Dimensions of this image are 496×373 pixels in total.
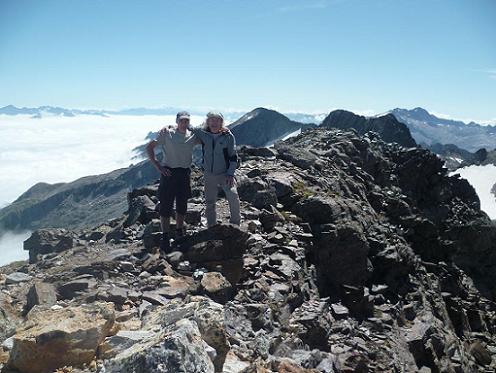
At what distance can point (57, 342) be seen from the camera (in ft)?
31.6

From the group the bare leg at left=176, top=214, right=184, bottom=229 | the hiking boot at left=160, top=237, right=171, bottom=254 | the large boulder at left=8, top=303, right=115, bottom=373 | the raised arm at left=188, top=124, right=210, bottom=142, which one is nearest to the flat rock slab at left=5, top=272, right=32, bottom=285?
the hiking boot at left=160, top=237, right=171, bottom=254

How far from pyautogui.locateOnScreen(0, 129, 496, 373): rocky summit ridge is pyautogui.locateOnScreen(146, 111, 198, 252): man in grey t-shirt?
1.19 metres

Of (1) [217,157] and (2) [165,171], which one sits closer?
(2) [165,171]

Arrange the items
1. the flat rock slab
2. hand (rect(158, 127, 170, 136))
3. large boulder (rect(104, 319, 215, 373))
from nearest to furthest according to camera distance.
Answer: large boulder (rect(104, 319, 215, 373)) < the flat rock slab < hand (rect(158, 127, 170, 136))

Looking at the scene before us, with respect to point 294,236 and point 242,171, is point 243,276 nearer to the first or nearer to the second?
point 294,236

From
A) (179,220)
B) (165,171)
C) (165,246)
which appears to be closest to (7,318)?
(165,246)

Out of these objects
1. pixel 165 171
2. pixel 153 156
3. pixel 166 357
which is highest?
pixel 153 156

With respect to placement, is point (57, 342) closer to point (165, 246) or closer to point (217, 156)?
point (165, 246)

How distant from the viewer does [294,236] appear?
22.1 m

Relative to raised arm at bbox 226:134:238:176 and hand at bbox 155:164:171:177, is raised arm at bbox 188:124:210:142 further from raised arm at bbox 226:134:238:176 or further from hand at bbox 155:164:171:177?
hand at bbox 155:164:171:177

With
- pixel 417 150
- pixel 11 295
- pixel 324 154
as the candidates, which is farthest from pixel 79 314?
pixel 417 150

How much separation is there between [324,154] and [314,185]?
10656 millimetres

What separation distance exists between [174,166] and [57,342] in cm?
888

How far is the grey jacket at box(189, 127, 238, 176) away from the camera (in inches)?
682
